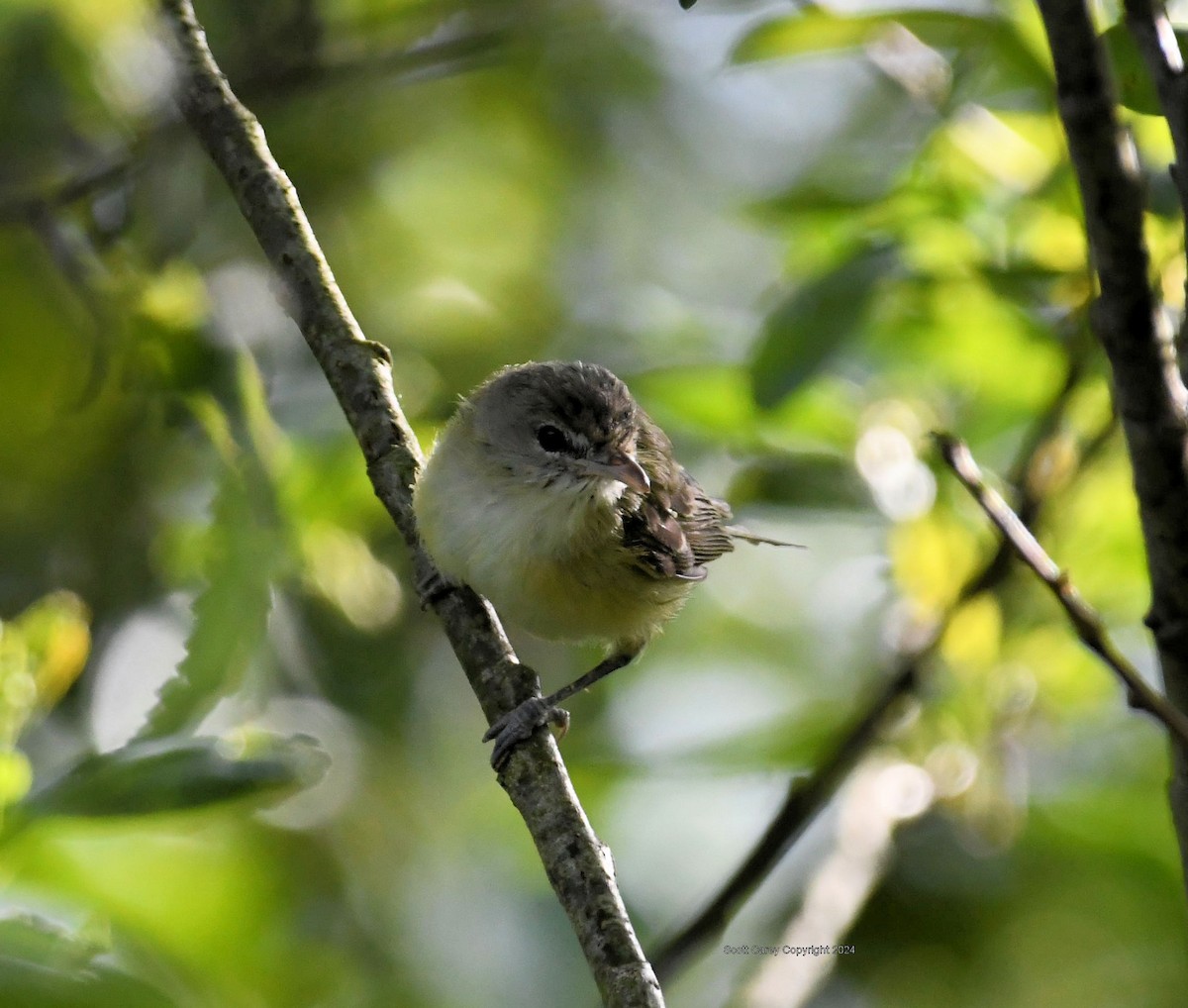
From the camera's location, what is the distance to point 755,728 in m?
3.61

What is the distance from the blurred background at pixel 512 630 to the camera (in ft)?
9.09

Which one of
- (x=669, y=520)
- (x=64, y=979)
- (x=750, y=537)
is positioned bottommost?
(x=750, y=537)

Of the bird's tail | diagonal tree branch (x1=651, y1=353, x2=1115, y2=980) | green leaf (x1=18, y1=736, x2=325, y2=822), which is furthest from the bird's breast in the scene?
green leaf (x1=18, y1=736, x2=325, y2=822)

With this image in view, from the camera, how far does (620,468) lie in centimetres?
379

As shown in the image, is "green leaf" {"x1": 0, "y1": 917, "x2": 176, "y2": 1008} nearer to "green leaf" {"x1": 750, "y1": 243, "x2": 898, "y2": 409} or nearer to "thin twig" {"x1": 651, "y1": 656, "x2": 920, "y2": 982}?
"thin twig" {"x1": 651, "y1": 656, "x2": 920, "y2": 982}

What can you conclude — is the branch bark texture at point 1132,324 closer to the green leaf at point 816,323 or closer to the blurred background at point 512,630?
the blurred background at point 512,630

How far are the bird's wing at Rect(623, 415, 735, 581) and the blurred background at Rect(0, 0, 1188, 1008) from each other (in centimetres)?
16

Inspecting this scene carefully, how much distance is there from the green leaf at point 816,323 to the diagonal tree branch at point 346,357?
85cm

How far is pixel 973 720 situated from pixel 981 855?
84 cm

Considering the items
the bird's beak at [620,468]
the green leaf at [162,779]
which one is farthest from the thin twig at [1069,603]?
the bird's beak at [620,468]

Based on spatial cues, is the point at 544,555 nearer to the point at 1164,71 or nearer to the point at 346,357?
the point at 346,357

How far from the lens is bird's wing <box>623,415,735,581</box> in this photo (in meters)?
3.94

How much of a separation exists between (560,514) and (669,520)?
496 mm

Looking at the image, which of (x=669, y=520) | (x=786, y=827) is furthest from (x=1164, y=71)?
(x=669, y=520)
